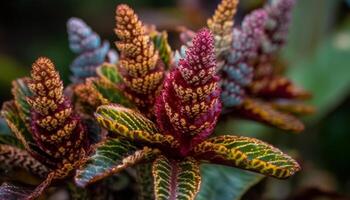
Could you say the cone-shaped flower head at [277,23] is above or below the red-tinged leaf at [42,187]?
above

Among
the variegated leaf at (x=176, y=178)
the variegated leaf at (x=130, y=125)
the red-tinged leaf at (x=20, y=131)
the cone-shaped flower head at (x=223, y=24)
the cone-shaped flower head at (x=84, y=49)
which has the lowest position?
the variegated leaf at (x=176, y=178)

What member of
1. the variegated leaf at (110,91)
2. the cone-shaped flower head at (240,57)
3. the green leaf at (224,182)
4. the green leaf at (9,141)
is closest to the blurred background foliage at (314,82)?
the green leaf at (224,182)

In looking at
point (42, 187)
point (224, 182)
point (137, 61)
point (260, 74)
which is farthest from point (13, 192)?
point (260, 74)

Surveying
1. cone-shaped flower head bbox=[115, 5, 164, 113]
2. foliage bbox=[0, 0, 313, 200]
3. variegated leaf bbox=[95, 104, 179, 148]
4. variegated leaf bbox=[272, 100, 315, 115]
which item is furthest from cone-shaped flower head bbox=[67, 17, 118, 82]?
variegated leaf bbox=[272, 100, 315, 115]

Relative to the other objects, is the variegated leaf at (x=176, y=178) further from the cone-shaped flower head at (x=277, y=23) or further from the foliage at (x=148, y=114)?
the cone-shaped flower head at (x=277, y=23)

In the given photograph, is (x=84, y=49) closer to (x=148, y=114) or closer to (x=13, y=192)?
(x=148, y=114)
